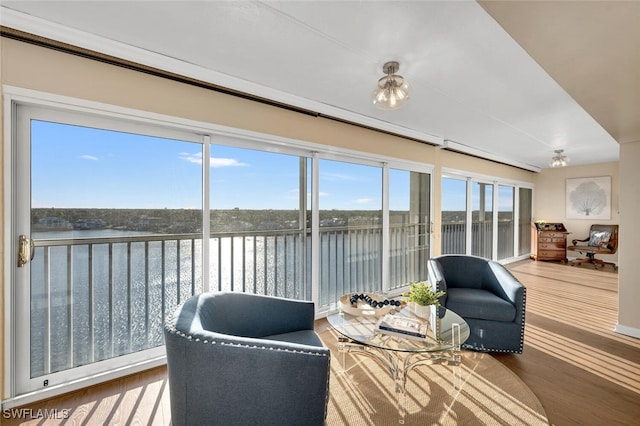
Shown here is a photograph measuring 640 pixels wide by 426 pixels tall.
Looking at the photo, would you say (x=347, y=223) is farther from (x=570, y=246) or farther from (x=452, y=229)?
(x=570, y=246)

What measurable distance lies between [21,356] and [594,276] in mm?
7768

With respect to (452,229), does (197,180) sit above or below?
above

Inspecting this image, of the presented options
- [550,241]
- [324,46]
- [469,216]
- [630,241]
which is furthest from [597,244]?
[324,46]

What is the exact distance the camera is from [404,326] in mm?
1843

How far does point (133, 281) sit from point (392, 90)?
2.49 m

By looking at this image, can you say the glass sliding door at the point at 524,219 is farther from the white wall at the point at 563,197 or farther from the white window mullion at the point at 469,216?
the white window mullion at the point at 469,216

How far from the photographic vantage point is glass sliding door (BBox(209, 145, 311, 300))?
8.57 feet

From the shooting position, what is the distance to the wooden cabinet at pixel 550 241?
257 inches

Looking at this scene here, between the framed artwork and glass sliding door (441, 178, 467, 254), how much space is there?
11.8ft

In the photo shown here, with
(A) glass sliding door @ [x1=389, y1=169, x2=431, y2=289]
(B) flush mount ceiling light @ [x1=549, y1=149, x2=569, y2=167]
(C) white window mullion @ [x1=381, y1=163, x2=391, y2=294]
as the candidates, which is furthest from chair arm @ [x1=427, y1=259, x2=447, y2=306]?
(B) flush mount ceiling light @ [x1=549, y1=149, x2=569, y2=167]

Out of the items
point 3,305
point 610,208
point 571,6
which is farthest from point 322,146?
point 610,208

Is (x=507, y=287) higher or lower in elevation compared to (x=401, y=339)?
higher

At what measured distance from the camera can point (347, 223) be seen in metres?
3.52

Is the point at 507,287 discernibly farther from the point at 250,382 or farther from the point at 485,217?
the point at 485,217
